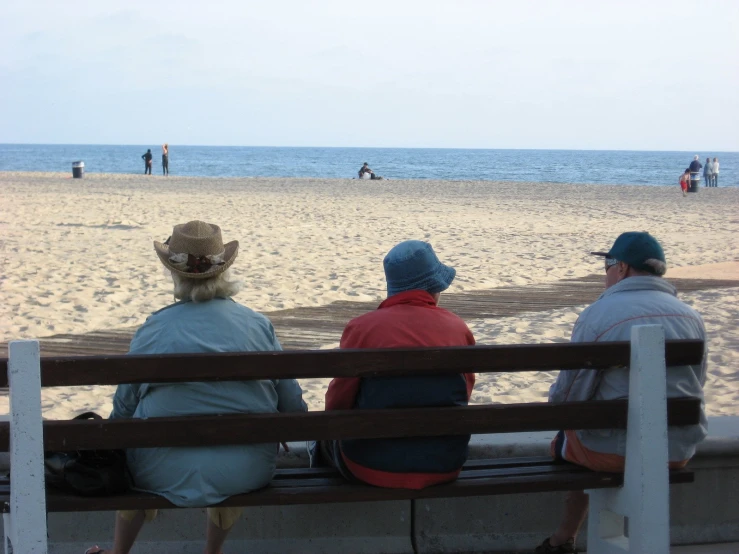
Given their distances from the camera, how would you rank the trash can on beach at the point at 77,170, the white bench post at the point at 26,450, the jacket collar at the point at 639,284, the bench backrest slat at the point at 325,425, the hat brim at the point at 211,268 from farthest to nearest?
1. the trash can on beach at the point at 77,170
2. the jacket collar at the point at 639,284
3. the hat brim at the point at 211,268
4. the bench backrest slat at the point at 325,425
5. the white bench post at the point at 26,450

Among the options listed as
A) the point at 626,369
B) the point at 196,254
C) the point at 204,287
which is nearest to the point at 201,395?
the point at 204,287

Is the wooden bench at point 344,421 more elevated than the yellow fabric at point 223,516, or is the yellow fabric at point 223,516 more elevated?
the wooden bench at point 344,421

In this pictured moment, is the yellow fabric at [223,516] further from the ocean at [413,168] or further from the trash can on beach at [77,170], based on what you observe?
the ocean at [413,168]

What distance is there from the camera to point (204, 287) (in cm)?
300

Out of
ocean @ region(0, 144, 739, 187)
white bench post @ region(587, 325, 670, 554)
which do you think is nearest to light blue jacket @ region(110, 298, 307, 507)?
white bench post @ region(587, 325, 670, 554)

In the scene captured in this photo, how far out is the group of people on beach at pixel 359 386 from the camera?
2.82m

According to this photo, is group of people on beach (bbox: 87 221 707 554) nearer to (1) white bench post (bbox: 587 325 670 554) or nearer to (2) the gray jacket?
(2) the gray jacket

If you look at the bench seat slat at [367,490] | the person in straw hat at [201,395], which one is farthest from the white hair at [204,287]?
the bench seat slat at [367,490]

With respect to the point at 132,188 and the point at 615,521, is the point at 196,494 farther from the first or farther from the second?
the point at 132,188

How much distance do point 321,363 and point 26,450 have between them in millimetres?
916

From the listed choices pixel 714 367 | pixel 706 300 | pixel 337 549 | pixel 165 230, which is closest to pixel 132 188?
pixel 165 230

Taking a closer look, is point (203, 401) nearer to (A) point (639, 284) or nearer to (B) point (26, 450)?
(B) point (26, 450)

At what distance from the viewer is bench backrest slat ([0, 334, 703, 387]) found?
259 cm

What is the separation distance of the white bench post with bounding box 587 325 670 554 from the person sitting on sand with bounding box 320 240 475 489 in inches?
22.2
